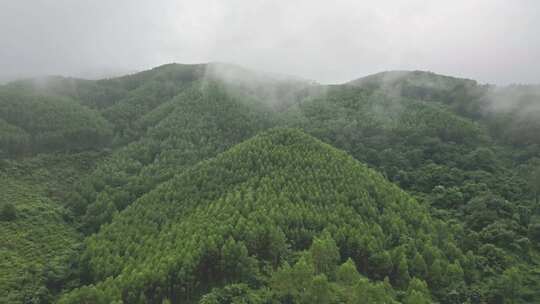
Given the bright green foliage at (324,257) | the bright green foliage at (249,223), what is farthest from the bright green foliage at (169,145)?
the bright green foliage at (324,257)

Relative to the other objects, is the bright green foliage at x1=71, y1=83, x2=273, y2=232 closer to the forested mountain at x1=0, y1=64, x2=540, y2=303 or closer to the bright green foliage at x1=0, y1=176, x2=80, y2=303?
the forested mountain at x1=0, y1=64, x2=540, y2=303

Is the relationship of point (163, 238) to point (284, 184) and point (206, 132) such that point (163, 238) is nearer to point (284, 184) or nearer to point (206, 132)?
point (284, 184)

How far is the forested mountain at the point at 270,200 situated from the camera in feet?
209

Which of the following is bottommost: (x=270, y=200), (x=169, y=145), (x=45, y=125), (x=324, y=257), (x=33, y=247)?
(x=33, y=247)

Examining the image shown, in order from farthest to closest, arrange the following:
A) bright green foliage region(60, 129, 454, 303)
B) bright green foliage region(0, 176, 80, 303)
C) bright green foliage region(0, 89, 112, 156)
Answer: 1. bright green foliage region(0, 89, 112, 156)
2. bright green foliage region(0, 176, 80, 303)
3. bright green foliage region(60, 129, 454, 303)

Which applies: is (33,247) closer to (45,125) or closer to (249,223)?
(249,223)

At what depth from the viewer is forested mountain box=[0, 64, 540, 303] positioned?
6372 centimetres

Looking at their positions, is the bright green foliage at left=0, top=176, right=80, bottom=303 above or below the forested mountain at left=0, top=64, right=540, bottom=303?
below

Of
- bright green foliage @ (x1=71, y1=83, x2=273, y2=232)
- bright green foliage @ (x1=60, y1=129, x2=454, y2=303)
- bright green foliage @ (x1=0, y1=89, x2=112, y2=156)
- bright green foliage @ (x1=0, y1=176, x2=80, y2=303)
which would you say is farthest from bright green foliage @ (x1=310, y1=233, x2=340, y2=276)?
bright green foliage @ (x1=0, y1=89, x2=112, y2=156)

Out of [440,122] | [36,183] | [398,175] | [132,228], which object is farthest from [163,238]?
[440,122]

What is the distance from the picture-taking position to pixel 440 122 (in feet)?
458

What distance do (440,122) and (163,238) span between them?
96809 mm

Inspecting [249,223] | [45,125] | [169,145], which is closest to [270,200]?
[249,223]

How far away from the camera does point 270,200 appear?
8150 cm
